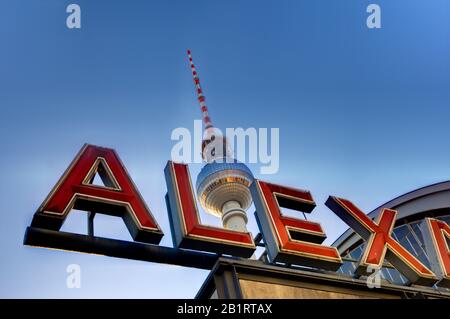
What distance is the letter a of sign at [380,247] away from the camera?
616 inches

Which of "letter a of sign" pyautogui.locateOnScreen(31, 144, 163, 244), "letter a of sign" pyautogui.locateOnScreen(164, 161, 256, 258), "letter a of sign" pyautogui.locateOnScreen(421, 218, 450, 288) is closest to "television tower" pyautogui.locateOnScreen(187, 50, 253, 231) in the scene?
"letter a of sign" pyautogui.locateOnScreen(421, 218, 450, 288)

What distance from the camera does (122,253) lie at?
1316 centimetres

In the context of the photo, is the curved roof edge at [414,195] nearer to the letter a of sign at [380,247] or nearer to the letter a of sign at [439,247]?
the letter a of sign at [439,247]

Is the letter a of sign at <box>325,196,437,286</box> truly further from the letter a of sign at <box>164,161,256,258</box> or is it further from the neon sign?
the letter a of sign at <box>164,161,256,258</box>

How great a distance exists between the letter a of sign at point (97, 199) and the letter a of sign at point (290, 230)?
3368 mm

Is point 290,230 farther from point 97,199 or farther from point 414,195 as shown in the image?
point 414,195

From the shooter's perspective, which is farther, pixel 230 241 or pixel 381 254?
pixel 381 254

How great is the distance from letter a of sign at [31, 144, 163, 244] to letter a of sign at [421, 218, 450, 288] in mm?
9266

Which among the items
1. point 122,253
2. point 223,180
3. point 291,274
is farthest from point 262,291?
point 223,180

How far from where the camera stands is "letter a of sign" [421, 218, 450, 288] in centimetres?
1633
